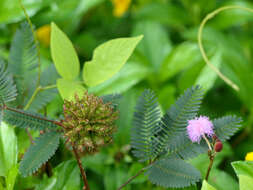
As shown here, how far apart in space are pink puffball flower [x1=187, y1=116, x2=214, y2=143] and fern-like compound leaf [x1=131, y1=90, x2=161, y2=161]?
2.4 inches

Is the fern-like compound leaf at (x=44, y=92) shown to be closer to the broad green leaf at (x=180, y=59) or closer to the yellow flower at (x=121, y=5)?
the broad green leaf at (x=180, y=59)

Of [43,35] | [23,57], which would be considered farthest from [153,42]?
[23,57]

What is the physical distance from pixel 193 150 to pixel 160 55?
58 centimetres

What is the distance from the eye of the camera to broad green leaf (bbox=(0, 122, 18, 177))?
56 cm

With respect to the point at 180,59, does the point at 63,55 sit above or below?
above

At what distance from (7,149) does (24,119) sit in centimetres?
8

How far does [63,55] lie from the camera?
55cm

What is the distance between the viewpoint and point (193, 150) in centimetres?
52

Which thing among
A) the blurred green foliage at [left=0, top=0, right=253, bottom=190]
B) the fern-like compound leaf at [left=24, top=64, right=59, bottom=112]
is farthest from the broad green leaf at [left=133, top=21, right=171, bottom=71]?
the fern-like compound leaf at [left=24, top=64, right=59, bottom=112]

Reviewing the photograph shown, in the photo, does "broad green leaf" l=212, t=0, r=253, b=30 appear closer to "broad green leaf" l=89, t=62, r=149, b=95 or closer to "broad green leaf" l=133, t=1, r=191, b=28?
"broad green leaf" l=133, t=1, r=191, b=28

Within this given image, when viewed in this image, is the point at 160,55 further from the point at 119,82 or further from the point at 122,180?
the point at 122,180

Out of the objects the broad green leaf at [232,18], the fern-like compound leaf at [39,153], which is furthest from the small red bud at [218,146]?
the broad green leaf at [232,18]

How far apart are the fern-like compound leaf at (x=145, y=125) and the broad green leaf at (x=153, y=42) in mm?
504

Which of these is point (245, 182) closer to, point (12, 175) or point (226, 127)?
point (226, 127)
